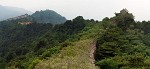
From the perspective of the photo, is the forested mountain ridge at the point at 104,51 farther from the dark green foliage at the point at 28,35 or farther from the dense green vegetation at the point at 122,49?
the dark green foliage at the point at 28,35

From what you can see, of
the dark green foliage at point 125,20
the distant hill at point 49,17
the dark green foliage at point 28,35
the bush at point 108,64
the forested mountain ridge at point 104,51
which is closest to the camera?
the forested mountain ridge at point 104,51

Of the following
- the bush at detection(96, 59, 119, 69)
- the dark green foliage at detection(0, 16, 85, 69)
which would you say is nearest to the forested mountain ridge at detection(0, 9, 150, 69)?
the bush at detection(96, 59, 119, 69)

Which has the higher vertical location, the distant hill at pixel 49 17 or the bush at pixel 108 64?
the distant hill at pixel 49 17

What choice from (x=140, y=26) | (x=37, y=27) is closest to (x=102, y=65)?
(x=140, y=26)

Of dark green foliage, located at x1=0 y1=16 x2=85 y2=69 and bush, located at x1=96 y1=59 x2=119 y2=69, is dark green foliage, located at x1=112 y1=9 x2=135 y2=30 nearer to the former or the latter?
A: dark green foliage, located at x1=0 y1=16 x2=85 y2=69

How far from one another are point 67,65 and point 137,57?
617 cm

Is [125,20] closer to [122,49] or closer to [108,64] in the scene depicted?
[122,49]

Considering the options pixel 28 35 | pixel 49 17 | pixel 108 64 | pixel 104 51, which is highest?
pixel 49 17

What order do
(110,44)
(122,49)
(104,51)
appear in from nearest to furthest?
(104,51), (110,44), (122,49)

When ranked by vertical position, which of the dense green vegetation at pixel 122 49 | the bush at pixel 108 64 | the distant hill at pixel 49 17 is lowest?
the bush at pixel 108 64

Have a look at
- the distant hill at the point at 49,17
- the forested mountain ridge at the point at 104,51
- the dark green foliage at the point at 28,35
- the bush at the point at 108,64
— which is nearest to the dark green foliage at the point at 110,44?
the forested mountain ridge at the point at 104,51

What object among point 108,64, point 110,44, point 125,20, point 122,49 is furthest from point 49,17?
point 108,64

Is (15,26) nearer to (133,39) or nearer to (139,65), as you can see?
(133,39)

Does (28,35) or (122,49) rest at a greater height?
(28,35)
